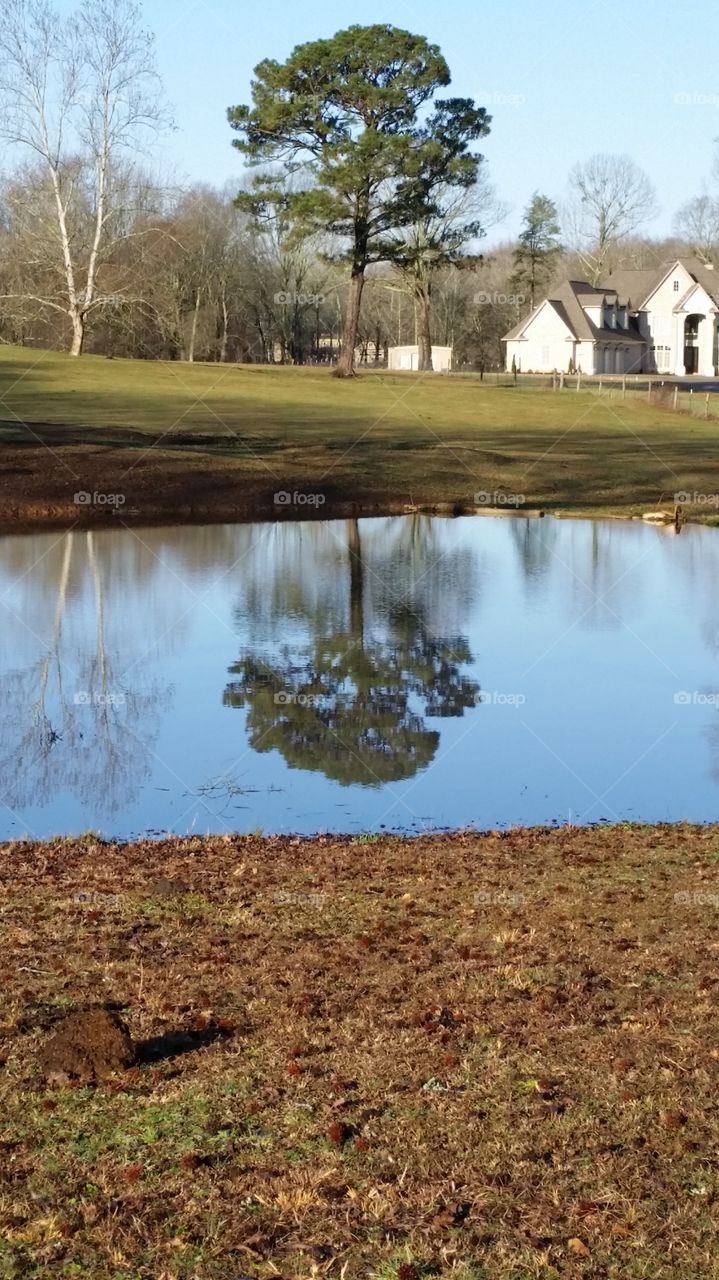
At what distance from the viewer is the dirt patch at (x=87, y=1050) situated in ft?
18.0

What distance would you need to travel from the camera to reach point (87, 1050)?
5.57 m

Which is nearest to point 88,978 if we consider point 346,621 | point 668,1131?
point 668,1131

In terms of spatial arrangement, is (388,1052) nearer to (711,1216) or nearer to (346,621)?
(711,1216)
